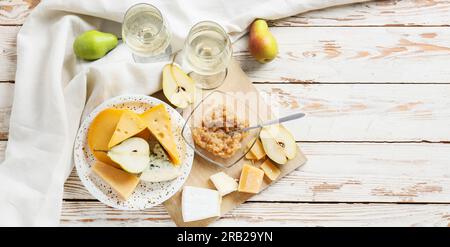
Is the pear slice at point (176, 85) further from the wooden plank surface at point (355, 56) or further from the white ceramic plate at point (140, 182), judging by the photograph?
the wooden plank surface at point (355, 56)

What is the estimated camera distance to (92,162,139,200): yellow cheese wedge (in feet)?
4.02

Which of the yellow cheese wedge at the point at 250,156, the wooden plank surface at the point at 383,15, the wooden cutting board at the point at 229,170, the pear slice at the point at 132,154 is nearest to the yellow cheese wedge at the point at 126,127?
the pear slice at the point at 132,154

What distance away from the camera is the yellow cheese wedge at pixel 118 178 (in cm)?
123

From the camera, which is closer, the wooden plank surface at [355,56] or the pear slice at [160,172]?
the pear slice at [160,172]

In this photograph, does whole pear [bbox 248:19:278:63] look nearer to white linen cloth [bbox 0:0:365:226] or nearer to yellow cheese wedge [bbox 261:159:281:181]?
white linen cloth [bbox 0:0:365:226]

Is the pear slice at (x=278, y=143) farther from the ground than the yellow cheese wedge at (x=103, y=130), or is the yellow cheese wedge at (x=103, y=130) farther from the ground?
the pear slice at (x=278, y=143)

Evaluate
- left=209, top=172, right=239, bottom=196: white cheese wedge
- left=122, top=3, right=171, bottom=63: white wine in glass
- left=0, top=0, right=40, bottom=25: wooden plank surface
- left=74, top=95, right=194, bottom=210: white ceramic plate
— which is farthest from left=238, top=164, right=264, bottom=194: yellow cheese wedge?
left=0, top=0, right=40, bottom=25: wooden plank surface

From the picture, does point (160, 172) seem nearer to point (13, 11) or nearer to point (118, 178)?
point (118, 178)

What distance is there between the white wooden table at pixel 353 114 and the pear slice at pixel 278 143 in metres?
0.04

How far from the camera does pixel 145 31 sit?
4.14ft

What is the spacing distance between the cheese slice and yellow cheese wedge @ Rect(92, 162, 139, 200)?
104 millimetres

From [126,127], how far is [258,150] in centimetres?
33

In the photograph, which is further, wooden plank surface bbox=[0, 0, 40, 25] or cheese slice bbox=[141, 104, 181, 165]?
wooden plank surface bbox=[0, 0, 40, 25]

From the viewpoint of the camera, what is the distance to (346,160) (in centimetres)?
133
